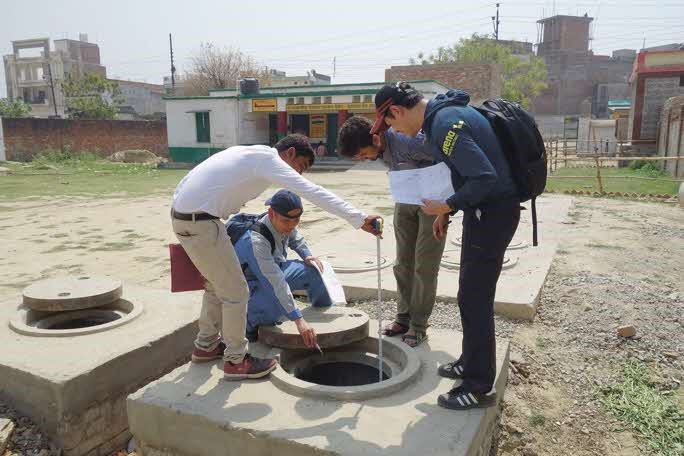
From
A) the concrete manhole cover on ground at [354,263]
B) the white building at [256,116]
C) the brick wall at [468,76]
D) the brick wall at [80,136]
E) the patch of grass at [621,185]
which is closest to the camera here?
the concrete manhole cover on ground at [354,263]

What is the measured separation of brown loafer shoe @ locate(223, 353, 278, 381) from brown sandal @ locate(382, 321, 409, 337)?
857 millimetres

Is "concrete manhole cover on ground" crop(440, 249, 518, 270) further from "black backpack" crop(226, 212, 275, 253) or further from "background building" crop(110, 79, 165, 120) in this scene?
"background building" crop(110, 79, 165, 120)

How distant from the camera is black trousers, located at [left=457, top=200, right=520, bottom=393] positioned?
2.40 m

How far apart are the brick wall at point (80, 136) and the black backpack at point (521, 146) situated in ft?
93.1

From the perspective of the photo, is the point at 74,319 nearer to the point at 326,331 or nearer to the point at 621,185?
the point at 326,331

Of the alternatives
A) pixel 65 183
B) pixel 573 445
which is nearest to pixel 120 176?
pixel 65 183

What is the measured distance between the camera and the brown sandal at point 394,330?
337 cm

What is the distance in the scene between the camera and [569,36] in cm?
6359

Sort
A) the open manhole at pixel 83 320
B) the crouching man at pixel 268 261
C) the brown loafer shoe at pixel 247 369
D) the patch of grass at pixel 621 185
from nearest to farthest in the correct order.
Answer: the brown loafer shoe at pixel 247 369
the crouching man at pixel 268 261
the open manhole at pixel 83 320
the patch of grass at pixel 621 185

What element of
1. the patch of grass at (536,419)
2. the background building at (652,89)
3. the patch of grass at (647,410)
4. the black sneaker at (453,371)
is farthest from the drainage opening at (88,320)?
the background building at (652,89)

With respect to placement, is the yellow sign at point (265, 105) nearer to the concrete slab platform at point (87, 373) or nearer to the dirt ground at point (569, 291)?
the dirt ground at point (569, 291)

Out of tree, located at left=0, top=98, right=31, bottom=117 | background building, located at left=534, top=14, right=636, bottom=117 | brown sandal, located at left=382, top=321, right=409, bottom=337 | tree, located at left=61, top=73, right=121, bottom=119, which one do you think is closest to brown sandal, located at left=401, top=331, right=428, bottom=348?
brown sandal, located at left=382, top=321, right=409, bottom=337

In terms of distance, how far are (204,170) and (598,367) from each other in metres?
2.86

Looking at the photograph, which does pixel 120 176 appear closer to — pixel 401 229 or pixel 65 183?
pixel 65 183
